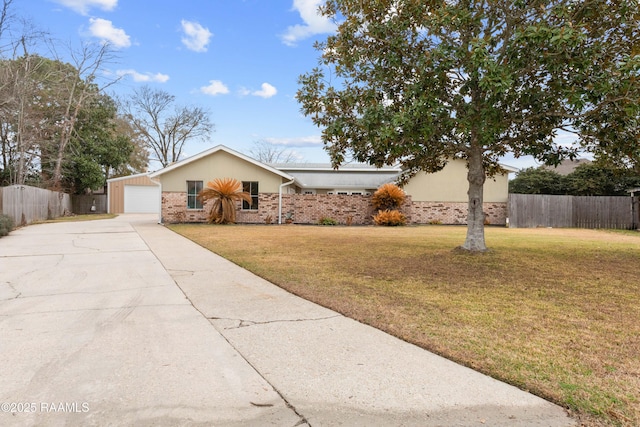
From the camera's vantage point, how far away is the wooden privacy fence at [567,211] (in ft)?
67.9

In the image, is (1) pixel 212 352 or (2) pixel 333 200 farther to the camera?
(2) pixel 333 200

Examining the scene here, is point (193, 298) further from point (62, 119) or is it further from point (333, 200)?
point (62, 119)

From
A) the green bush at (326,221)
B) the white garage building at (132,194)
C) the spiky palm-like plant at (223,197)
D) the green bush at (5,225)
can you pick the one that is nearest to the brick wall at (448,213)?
the green bush at (326,221)

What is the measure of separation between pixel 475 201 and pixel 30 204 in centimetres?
2002

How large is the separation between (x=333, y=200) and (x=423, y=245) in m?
10.7

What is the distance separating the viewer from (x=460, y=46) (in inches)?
290

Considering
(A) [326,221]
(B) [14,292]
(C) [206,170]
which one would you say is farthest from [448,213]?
(B) [14,292]

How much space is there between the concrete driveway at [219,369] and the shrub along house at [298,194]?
15.2m

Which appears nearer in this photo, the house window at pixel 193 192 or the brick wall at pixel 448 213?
the house window at pixel 193 192

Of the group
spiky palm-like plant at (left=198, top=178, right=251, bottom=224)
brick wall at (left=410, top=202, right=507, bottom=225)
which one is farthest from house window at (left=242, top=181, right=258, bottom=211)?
brick wall at (left=410, top=202, right=507, bottom=225)

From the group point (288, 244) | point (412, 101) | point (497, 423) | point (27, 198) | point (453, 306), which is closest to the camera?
point (497, 423)

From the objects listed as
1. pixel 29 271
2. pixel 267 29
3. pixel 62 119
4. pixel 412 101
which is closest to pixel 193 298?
pixel 29 271

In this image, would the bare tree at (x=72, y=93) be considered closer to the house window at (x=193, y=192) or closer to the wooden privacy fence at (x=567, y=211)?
the house window at (x=193, y=192)

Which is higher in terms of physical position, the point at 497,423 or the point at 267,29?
the point at 267,29
